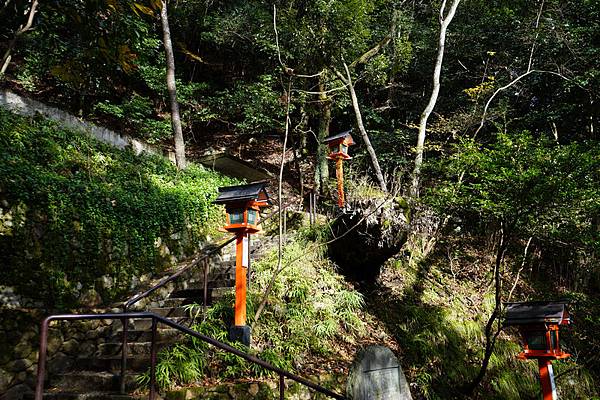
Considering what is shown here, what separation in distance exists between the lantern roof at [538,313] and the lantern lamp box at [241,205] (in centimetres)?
347

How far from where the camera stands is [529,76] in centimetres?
1180

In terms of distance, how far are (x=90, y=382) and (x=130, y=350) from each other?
58cm

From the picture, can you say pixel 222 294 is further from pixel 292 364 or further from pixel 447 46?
pixel 447 46

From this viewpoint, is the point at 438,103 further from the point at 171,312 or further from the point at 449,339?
the point at 171,312

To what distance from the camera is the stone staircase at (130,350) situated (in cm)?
395

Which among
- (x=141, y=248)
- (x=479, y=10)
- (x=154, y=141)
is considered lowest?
(x=141, y=248)

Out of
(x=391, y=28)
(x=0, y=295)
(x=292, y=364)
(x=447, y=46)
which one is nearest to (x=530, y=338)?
(x=292, y=364)

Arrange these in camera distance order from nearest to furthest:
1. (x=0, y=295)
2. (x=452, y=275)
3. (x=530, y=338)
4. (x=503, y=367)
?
(x=0, y=295)
(x=530, y=338)
(x=503, y=367)
(x=452, y=275)

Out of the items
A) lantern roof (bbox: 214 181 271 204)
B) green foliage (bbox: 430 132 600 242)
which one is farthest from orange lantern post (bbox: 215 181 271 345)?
green foliage (bbox: 430 132 600 242)

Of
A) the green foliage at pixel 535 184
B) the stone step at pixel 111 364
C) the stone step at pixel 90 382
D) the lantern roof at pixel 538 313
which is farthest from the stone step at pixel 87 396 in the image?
the green foliage at pixel 535 184

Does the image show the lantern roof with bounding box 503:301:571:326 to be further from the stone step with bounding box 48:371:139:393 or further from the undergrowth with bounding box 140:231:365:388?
the stone step with bounding box 48:371:139:393

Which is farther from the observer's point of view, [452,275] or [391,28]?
[391,28]

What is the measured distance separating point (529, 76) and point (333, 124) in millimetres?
6936

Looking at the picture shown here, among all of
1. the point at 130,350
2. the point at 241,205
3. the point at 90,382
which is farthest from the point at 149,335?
the point at 241,205
